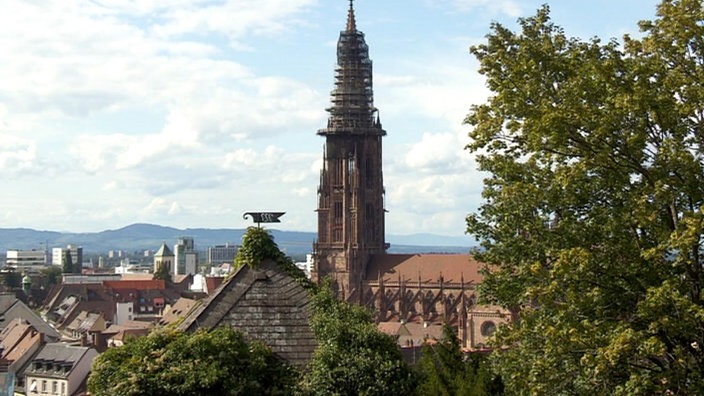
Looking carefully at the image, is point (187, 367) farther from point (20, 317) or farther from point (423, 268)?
point (423, 268)

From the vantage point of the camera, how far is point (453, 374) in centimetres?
2328

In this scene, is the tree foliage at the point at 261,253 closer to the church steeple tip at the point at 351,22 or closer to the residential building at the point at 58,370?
the residential building at the point at 58,370

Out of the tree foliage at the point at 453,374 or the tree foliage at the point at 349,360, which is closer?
the tree foliage at the point at 349,360

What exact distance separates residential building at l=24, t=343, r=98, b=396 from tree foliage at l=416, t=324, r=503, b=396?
1941 inches

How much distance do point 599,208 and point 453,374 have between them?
5.34 m

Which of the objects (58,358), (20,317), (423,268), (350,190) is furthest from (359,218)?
(58,358)

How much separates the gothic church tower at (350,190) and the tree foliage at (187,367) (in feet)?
406

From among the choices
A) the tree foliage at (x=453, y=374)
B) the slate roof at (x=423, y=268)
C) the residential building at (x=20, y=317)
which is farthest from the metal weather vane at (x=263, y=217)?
the slate roof at (x=423, y=268)

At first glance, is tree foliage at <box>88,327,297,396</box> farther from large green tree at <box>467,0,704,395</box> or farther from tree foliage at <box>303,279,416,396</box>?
large green tree at <box>467,0,704,395</box>

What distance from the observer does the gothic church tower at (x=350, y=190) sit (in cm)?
14462

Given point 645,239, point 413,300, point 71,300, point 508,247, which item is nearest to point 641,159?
point 645,239

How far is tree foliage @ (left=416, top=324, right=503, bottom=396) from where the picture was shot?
21.1 m

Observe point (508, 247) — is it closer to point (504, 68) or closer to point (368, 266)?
point (504, 68)

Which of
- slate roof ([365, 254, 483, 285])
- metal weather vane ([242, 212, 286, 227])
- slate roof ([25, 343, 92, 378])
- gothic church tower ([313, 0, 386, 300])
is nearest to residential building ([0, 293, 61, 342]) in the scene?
slate roof ([25, 343, 92, 378])
